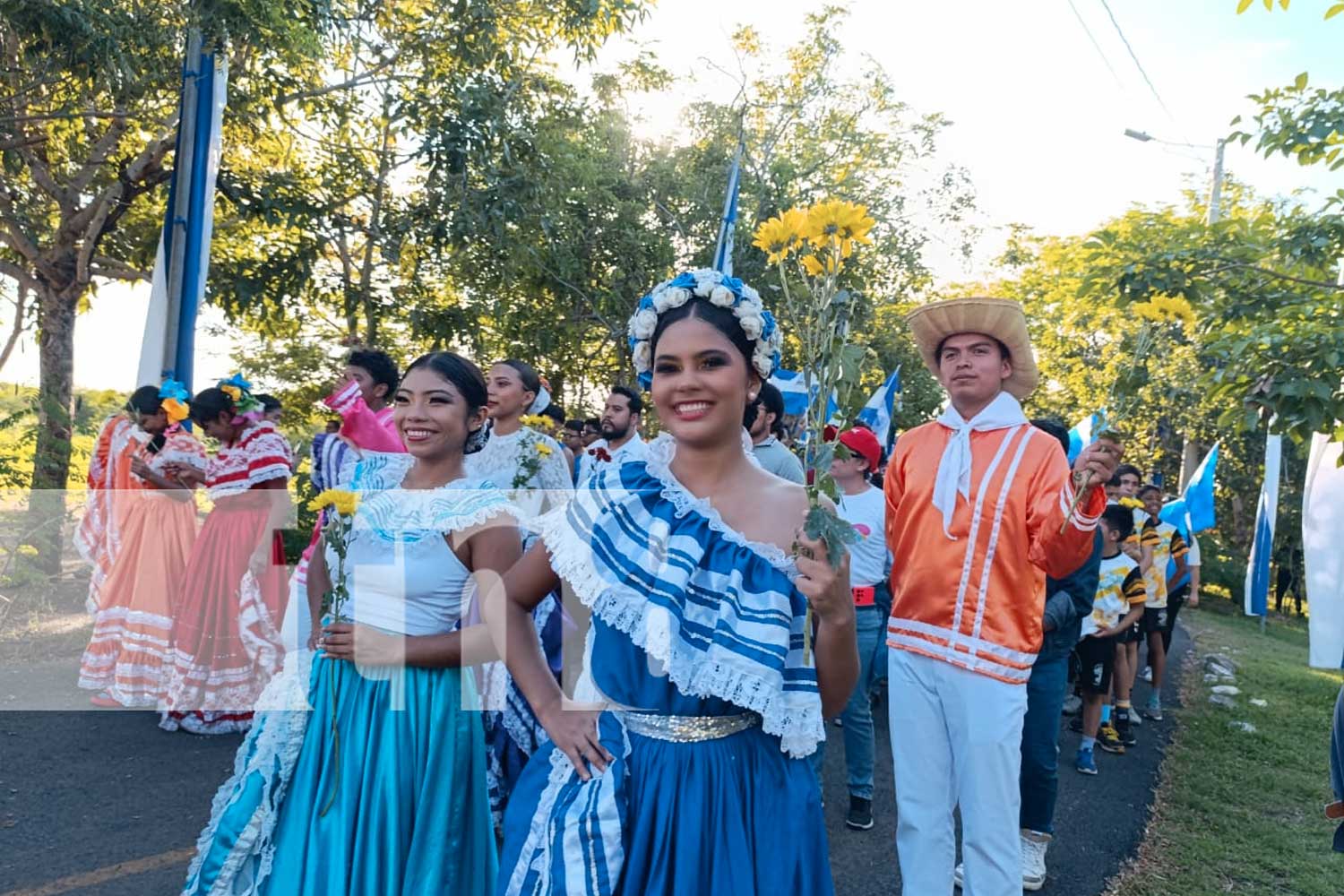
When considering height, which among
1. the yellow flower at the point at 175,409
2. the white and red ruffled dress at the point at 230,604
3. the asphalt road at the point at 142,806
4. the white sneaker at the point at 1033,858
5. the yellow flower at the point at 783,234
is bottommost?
the asphalt road at the point at 142,806

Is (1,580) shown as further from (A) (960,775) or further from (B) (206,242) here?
(A) (960,775)

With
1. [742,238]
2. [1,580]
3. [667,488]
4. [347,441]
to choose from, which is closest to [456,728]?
[667,488]

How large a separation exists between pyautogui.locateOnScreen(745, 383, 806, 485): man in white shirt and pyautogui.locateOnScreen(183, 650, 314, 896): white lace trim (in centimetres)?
239

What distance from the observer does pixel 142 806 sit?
15.2ft

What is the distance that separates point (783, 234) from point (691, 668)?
901 mm

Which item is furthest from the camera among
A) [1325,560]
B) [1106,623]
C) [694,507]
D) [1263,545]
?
[1263,545]

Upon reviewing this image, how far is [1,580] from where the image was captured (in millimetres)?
7816

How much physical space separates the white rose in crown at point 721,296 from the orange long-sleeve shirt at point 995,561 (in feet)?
5.54

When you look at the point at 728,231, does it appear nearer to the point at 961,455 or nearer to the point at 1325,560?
the point at 961,455

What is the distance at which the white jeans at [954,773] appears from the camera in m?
3.25

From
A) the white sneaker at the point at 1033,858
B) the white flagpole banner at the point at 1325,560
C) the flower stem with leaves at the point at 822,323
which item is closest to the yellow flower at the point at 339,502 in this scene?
the flower stem with leaves at the point at 822,323

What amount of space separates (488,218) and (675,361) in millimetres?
7598

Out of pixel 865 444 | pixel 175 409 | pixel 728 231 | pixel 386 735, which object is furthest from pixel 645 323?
pixel 728 231

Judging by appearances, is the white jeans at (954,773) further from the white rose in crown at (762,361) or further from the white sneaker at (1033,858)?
the white rose in crown at (762,361)
